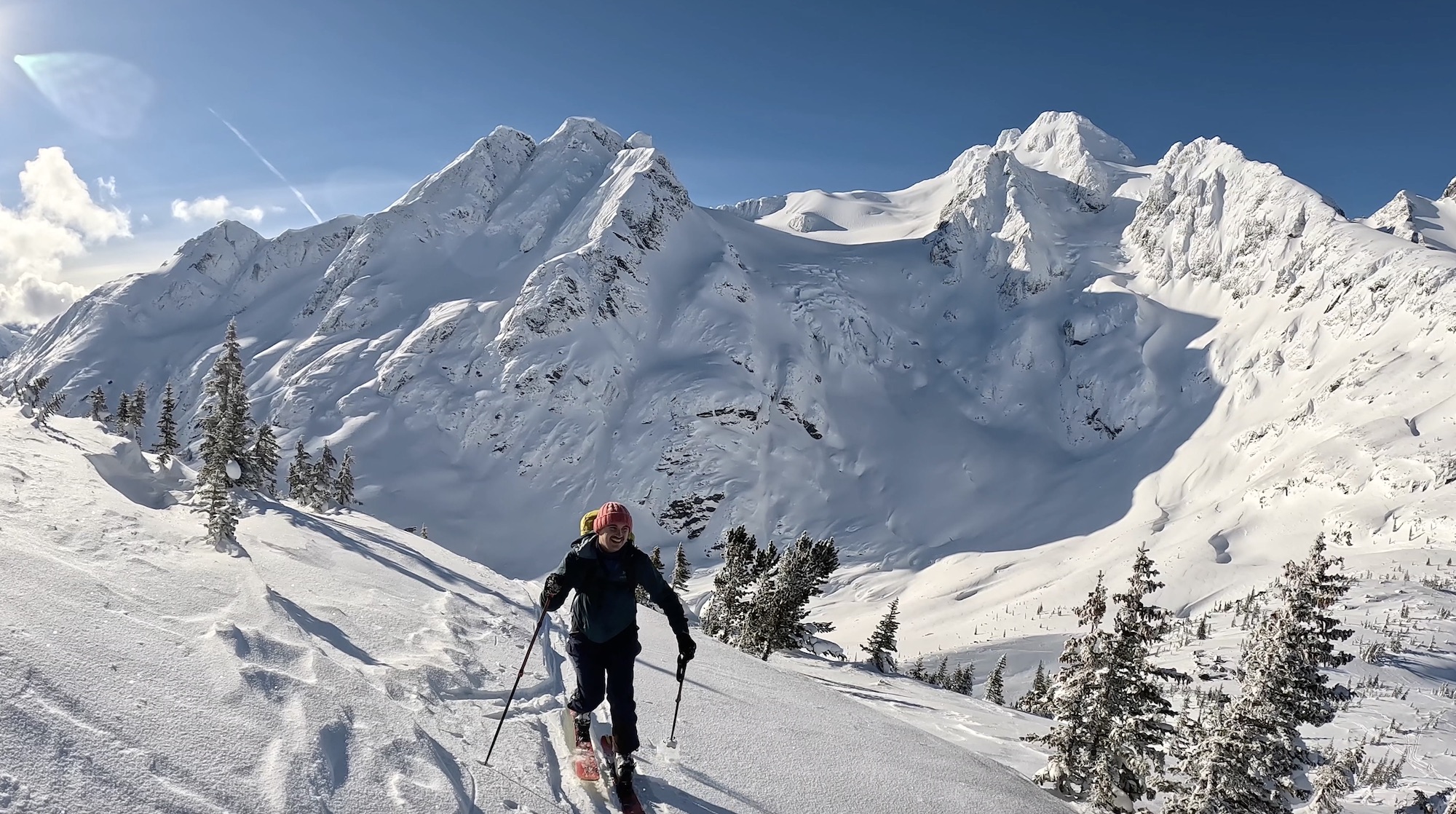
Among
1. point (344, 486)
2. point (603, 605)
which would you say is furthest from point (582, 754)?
point (344, 486)

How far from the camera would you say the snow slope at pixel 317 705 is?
12.2 feet

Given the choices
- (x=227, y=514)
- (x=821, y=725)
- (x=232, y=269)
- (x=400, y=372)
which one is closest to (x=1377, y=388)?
(x=821, y=725)

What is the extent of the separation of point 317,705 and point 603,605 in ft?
7.25

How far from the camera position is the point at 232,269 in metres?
166

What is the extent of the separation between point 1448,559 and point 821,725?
6909 centimetres

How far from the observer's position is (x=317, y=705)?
16.2ft

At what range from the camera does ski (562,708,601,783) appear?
5.20 meters

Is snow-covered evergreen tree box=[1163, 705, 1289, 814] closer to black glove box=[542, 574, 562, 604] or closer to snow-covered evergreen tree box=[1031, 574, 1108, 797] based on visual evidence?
snow-covered evergreen tree box=[1031, 574, 1108, 797]

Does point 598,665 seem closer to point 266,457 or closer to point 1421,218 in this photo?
point 266,457

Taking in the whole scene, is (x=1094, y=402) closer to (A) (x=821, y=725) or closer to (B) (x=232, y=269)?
(A) (x=821, y=725)

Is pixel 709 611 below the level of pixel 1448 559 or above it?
below

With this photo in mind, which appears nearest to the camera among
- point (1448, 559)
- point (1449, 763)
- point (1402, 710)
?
point (1449, 763)

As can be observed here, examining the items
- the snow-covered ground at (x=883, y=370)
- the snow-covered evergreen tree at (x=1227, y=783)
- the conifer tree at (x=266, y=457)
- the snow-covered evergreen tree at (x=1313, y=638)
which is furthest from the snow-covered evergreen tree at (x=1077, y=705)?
the conifer tree at (x=266, y=457)

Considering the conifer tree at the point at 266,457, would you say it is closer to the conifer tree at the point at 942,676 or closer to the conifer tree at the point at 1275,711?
the conifer tree at the point at 942,676
